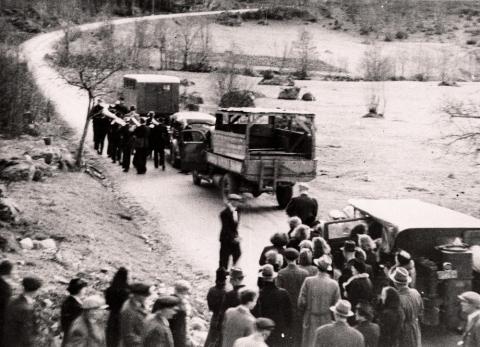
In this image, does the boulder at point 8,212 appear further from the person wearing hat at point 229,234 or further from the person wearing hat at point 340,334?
the person wearing hat at point 340,334

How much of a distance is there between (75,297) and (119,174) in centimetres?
1321

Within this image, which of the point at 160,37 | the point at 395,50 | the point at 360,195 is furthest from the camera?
the point at 395,50

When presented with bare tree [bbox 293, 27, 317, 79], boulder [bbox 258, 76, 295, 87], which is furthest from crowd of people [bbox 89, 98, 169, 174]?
bare tree [bbox 293, 27, 317, 79]

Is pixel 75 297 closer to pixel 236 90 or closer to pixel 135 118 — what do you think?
pixel 135 118

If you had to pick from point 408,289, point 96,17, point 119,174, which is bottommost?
point 119,174

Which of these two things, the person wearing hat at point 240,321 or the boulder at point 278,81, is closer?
the person wearing hat at point 240,321

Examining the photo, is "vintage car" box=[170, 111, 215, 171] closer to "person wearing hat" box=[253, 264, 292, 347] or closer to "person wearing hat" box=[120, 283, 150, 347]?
"person wearing hat" box=[253, 264, 292, 347]

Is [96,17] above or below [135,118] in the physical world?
above

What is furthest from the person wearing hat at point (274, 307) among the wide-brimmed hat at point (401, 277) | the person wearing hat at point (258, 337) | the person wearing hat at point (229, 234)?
the person wearing hat at point (229, 234)

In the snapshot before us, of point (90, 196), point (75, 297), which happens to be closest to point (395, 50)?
point (90, 196)

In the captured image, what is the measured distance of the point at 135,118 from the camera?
831 inches

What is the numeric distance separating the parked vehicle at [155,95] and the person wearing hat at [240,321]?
20.4 metres

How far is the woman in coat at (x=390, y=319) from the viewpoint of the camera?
22.4ft

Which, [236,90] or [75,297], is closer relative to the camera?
[75,297]
